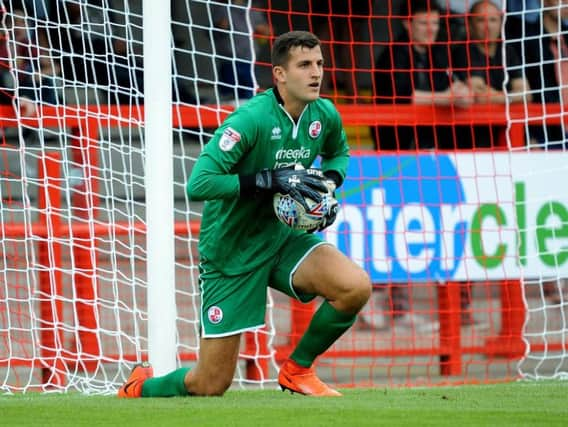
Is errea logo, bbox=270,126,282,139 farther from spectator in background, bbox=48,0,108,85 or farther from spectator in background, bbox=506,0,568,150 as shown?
spectator in background, bbox=506,0,568,150

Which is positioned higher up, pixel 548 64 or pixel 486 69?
pixel 548 64

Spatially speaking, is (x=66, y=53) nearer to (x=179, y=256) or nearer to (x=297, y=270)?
(x=179, y=256)

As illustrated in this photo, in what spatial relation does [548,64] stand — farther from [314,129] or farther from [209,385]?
[209,385]

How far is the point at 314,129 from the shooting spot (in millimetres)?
6715

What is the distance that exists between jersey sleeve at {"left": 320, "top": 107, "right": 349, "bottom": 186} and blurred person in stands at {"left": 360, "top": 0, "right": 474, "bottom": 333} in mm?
2292

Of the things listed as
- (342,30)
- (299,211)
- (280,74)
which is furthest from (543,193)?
(342,30)

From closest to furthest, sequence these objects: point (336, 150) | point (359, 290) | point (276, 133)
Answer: point (359, 290) → point (276, 133) → point (336, 150)

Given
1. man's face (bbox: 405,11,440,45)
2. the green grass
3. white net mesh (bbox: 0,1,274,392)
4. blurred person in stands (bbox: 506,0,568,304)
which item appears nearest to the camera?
the green grass

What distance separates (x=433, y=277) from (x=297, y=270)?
2.72 meters

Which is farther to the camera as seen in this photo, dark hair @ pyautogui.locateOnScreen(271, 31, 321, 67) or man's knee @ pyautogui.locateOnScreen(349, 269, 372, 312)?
→ dark hair @ pyautogui.locateOnScreen(271, 31, 321, 67)

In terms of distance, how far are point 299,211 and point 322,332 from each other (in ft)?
2.29

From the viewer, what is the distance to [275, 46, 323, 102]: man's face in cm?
650

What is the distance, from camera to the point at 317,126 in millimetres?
6727

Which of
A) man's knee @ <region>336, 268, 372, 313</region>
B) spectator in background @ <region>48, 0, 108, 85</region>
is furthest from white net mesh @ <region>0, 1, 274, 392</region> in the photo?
man's knee @ <region>336, 268, 372, 313</region>
